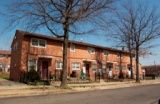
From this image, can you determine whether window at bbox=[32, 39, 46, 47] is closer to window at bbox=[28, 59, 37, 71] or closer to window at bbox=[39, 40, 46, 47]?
window at bbox=[39, 40, 46, 47]

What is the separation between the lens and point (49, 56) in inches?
1523

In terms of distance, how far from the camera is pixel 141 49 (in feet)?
163

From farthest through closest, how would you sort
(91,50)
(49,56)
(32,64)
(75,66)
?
(91,50) → (75,66) → (49,56) → (32,64)

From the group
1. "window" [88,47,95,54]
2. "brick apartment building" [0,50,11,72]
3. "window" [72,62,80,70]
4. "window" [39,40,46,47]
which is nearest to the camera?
"window" [39,40,46,47]

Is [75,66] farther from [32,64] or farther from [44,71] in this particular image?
[32,64]

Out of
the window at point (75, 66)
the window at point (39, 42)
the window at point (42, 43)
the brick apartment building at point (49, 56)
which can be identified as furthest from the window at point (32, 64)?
the window at point (75, 66)

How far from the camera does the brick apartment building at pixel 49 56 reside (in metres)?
35.8

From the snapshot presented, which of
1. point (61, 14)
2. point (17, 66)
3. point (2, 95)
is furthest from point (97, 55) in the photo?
point (2, 95)

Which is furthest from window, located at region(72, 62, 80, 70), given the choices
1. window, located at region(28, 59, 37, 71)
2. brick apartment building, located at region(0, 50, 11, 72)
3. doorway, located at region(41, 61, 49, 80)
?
brick apartment building, located at region(0, 50, 11, 72)

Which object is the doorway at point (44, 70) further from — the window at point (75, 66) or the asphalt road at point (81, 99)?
the asphalt road at point (81, 99)

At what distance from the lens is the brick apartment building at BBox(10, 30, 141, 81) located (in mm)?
35812

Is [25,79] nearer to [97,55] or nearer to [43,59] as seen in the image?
[43,59]

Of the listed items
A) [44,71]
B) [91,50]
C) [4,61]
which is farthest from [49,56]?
[4,61]

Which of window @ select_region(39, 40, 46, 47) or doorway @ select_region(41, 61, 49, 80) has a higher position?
window @ select_region(39, 40, 46, 47)
